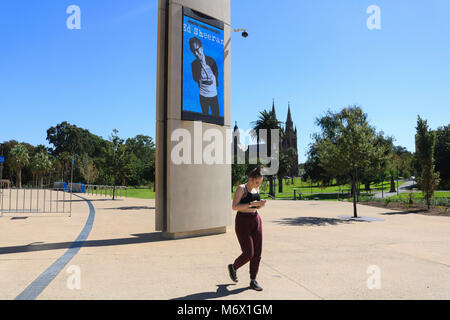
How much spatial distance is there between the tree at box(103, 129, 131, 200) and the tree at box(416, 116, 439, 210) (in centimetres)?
2144

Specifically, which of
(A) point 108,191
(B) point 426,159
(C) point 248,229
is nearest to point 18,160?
(A) point 108,191

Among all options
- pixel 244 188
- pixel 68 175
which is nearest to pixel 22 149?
pixel 68 175

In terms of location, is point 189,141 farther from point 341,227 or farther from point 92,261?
point 341,227

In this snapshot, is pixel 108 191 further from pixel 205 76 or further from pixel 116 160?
pixel 205 76

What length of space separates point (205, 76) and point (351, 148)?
26.9ft

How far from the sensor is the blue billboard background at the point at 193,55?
8.84 m

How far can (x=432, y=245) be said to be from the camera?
312 inches

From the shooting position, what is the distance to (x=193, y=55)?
9.08 meters

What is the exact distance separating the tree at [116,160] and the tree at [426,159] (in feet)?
70.4

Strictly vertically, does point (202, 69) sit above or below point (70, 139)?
below

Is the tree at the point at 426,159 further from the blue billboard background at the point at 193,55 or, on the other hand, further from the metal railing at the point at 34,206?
the metal railing at the point at 34,206

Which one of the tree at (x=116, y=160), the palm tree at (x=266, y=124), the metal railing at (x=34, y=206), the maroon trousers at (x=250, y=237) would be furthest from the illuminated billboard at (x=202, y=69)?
the palm tree at (x=266, y=124)

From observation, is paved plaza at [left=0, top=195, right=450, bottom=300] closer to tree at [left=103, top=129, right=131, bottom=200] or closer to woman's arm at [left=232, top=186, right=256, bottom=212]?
woman's arm at [left=232, top=186, right=256, bottom=212]
